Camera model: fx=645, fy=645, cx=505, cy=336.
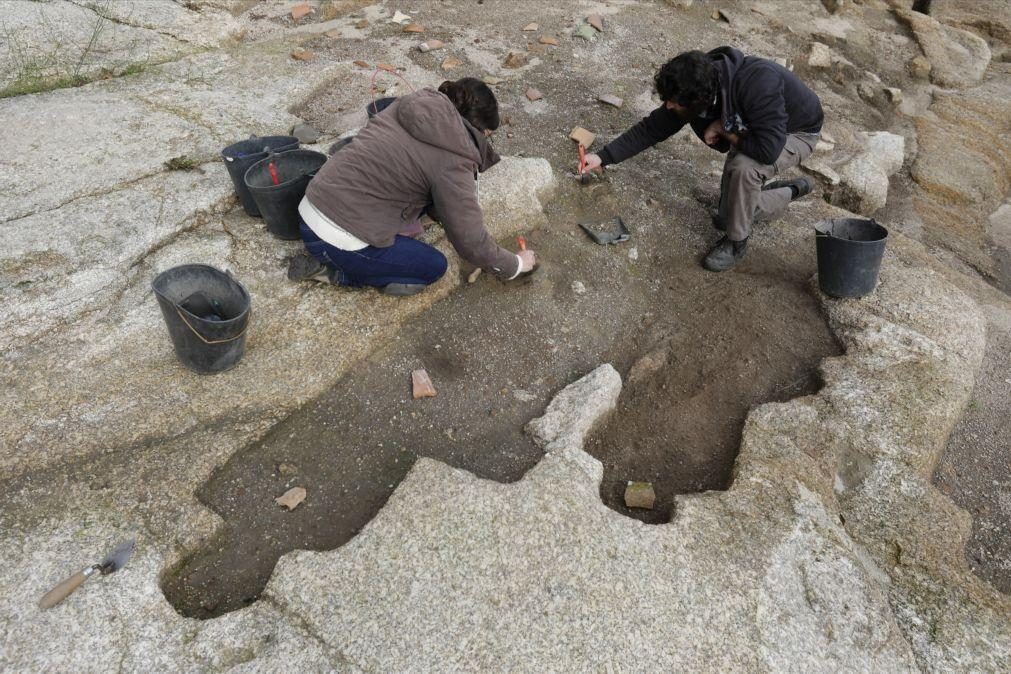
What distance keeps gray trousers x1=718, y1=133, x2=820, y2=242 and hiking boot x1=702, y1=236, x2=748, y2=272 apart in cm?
8

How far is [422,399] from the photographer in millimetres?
3027

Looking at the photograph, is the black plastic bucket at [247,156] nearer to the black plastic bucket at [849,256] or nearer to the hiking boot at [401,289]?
the hiking boot at [401,289]

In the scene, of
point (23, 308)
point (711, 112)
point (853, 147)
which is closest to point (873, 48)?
point (853, 147)

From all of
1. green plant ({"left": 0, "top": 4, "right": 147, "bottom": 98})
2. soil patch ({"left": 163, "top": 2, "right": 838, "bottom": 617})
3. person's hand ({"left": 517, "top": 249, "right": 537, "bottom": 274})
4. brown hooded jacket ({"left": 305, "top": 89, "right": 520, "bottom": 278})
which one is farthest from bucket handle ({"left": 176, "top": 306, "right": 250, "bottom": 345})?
green plant ({"left": 0, "top": 4, "right": 147, "bottom": 98})

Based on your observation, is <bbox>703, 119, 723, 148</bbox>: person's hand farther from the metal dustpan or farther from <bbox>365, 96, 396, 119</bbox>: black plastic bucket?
<bbox>365, 96, 396, 119</bbox>: black plastic bucket

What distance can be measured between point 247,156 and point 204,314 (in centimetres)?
108

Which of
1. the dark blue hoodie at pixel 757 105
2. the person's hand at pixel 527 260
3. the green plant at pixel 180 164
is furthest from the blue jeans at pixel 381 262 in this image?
the dark blue hoodie at pixel 757 105

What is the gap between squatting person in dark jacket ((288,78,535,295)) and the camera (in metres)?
2.82

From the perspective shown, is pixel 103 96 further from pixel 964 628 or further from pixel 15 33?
pixel 964 628

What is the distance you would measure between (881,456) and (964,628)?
72 centimetres

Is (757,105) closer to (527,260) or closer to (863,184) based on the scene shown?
(527,260)

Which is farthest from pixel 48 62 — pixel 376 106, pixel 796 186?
pixel 796 186

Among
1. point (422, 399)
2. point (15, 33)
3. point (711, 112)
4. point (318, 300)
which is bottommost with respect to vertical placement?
point (422, 399)

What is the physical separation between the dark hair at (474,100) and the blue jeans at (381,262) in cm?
69
